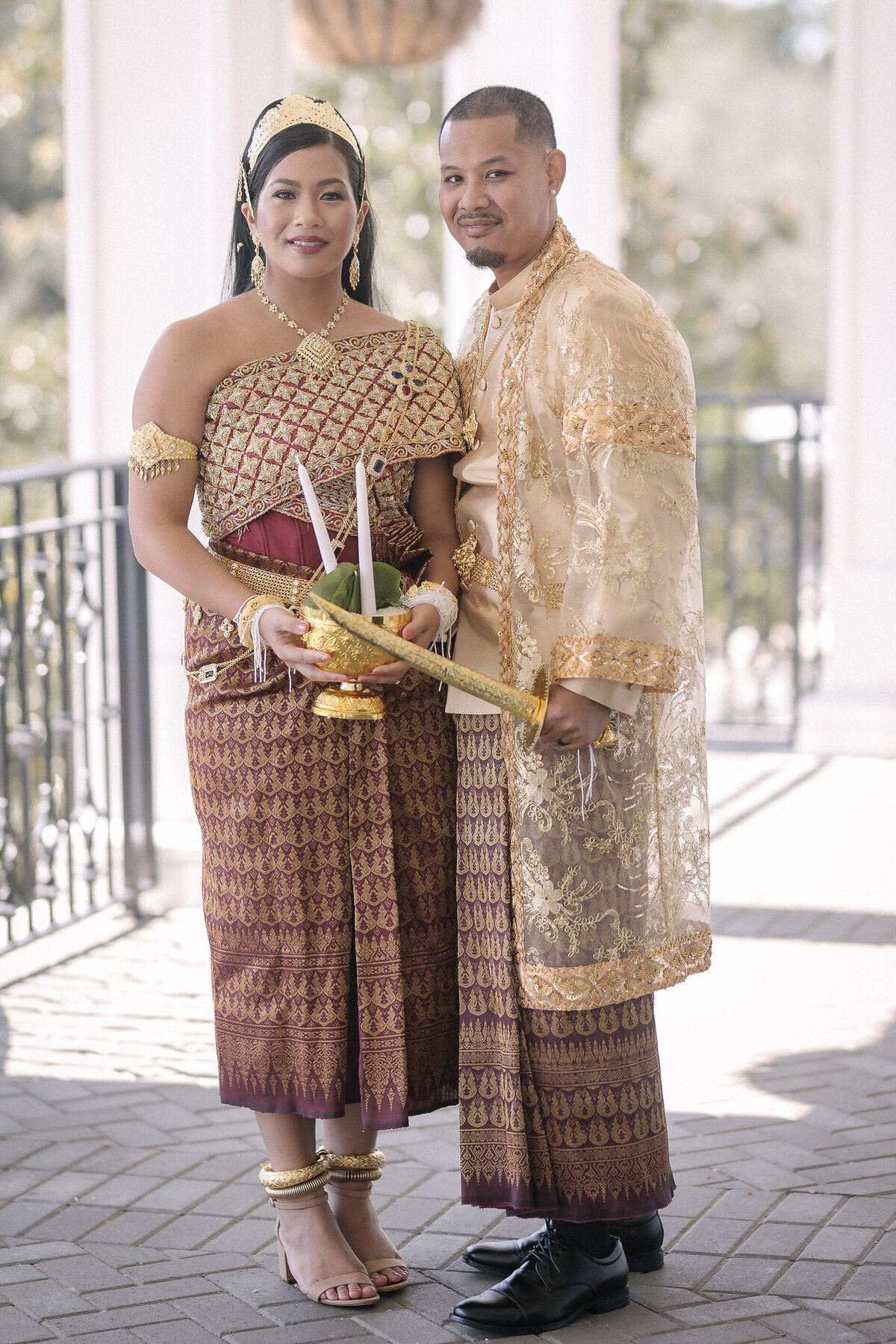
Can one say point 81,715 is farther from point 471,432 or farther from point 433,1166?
point 471,432

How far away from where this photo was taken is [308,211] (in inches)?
99.3

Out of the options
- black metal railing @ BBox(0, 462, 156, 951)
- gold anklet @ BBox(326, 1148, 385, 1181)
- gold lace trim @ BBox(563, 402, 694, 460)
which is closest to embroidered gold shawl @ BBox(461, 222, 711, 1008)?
gold lace trim @ BBox(563, 402, 694, 460)

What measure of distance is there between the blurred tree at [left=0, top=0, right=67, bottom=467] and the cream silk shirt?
11.6m

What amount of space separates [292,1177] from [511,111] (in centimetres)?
174

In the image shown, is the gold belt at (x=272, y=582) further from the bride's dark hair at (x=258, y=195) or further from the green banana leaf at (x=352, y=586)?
the bride's dark hair at (x=258, y=195)

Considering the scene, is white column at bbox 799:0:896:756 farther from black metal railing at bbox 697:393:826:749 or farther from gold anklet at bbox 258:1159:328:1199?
gold anklet at bbox 258:1159:328:1199

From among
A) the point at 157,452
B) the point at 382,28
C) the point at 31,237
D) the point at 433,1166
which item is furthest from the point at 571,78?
the point at 31,237

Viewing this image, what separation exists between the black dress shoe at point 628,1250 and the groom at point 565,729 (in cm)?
8

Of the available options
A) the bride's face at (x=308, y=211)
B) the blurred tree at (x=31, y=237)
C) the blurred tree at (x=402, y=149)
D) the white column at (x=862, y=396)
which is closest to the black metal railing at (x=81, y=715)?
the bride's face at (x=308, y=211)

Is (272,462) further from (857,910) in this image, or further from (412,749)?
(857,910)

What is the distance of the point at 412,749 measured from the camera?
2.67 metres

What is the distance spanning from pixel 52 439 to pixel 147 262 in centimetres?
966

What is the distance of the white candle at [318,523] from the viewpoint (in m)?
2.37

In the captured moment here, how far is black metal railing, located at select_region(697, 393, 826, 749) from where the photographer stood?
757 cm
